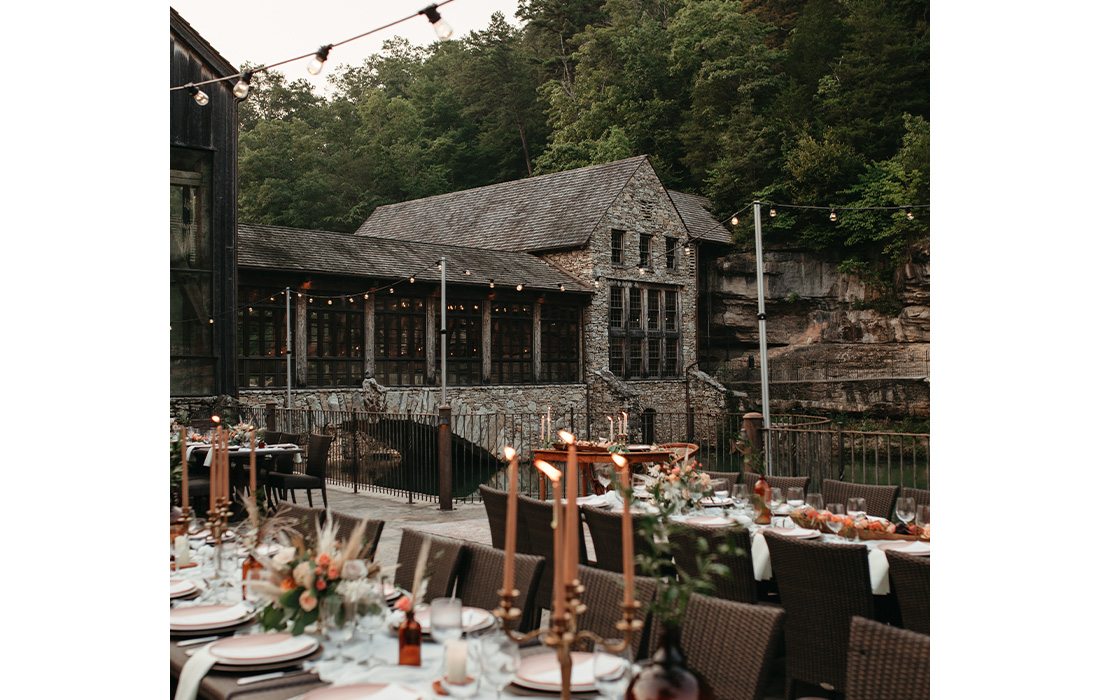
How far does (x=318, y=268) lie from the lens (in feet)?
66.2

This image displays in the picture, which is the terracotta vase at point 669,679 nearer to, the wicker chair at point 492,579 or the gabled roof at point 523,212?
the wicker chair at point 492,579

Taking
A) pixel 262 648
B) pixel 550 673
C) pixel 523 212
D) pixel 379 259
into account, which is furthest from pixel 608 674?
pixel 523 212

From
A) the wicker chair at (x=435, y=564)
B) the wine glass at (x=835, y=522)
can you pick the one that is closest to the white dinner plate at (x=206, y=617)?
the wicker chair at (x=435, y=564)

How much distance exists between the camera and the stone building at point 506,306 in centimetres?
2038

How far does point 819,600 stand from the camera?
4.02 meters

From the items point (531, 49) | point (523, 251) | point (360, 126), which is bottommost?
point (523, 251)

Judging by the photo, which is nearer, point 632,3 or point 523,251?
point 523,251

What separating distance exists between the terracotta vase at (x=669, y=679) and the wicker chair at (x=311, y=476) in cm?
916

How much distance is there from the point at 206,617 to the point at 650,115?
113 ft

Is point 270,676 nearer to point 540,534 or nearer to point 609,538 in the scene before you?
point 609,538

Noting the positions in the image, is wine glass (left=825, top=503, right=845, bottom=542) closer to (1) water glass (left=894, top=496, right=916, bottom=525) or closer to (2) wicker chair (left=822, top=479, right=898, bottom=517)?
(1) water glass (left=894, top=496, right=916, bottom=525)
